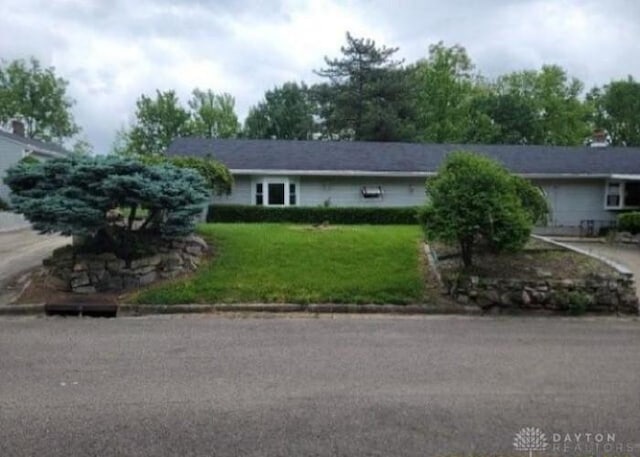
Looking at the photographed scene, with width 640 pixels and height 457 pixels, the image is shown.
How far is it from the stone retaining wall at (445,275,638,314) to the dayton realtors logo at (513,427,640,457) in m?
4.88

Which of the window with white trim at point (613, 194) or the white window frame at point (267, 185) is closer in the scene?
the white window frame at point (267, 185)

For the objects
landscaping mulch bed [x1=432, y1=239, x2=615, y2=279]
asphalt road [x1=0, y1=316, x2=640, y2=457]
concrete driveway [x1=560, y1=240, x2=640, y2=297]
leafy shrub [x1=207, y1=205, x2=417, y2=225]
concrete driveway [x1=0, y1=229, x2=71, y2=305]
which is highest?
leafy shrub [x1=207, y1=205, x2=417, y2=225]

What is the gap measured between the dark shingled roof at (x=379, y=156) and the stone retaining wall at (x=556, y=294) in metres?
13.2

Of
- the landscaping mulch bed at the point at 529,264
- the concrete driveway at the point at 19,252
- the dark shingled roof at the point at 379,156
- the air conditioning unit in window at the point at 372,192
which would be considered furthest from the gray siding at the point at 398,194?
the landscaping mulch bed at the point at 529,264

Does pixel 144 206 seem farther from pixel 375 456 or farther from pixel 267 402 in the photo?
pixel 375 456

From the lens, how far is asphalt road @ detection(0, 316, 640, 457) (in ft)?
11.4

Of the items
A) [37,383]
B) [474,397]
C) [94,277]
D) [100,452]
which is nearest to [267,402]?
[100,452]

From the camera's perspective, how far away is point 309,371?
5.03 m

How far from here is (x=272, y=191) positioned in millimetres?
21078

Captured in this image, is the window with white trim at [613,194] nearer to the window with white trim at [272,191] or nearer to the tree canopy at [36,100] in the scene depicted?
the window with white trim at [272,191]

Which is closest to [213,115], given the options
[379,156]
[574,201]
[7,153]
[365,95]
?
[365,95]

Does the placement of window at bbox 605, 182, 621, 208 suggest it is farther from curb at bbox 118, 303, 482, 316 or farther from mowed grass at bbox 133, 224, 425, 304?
curb at bbox 118, 303, 482, 316

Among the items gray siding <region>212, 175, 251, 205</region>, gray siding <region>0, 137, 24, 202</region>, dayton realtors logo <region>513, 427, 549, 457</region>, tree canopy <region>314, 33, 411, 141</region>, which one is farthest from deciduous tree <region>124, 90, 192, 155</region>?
dayton realtors logo <region>513, 427, 549, 457</region>

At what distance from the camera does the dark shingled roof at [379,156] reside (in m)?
21.4
